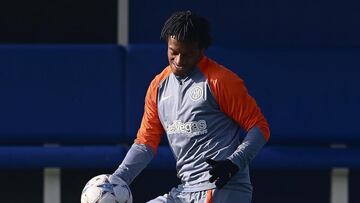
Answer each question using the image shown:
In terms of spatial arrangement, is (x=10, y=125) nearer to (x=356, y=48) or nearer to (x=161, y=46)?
(x=161, y=46)

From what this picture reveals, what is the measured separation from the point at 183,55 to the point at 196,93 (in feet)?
0.64

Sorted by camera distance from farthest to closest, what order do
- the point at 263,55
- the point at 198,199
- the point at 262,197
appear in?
the point at 262,197
the point at 263,55
the point at 198,199

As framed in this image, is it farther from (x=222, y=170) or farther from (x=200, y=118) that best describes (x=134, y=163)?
(x=222, y=170)

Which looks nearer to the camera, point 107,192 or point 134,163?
point 107,192

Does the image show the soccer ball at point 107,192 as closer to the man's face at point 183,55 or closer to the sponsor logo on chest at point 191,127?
the sponsor logo on chest at point 191,127

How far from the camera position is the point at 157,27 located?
700cm

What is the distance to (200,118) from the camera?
458cm

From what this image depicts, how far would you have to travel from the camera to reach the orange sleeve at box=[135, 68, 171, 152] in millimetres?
4746

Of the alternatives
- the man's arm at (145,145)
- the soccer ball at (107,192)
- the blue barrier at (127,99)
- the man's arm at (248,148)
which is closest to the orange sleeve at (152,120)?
the man's arm at (145,145)

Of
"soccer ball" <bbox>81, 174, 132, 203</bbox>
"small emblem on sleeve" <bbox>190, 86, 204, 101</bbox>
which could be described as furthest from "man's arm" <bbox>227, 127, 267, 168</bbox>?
"soccer ball" <bbox>81, 174, 132, 203</bbox>

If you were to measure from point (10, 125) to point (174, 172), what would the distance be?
4.00ft

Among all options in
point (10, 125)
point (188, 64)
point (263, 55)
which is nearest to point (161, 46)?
point (263, 55)

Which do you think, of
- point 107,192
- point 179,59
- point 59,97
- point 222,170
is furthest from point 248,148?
point 59,97

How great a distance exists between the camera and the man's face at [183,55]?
4488mm
